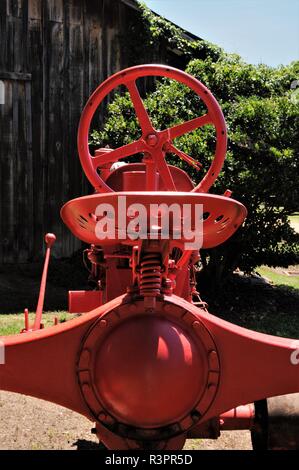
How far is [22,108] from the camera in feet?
28.2

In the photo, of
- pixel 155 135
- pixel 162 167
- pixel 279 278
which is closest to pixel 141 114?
pixel 155 135

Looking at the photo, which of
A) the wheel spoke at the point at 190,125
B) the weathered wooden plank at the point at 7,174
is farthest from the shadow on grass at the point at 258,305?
the wheel spoke at the point at 190,125

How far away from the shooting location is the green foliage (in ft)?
21.3

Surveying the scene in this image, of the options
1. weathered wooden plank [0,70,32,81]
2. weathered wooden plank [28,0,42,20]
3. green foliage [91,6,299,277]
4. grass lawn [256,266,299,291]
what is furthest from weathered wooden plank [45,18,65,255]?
grass lawn [256,266,299,291]

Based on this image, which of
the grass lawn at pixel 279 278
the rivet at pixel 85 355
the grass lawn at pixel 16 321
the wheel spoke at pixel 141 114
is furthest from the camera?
the grass lawn at pixel 279 278

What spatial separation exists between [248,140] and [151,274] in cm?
483

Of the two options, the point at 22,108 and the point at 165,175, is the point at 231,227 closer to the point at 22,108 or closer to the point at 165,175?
the point at 165,175

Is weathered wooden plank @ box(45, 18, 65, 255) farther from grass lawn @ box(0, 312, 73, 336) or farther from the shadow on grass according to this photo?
the shadow on grass

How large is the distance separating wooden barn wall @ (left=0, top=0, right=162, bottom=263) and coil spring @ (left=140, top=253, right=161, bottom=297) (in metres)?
6.75

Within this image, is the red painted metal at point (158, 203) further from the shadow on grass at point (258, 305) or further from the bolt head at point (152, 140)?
the shadow on grass at point (258, 305)

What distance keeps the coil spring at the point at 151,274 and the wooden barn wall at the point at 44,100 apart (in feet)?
22.1

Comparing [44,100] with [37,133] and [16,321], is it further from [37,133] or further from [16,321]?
[16,321]

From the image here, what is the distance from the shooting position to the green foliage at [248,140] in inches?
256

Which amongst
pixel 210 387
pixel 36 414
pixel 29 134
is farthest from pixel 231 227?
pixel 29 134
